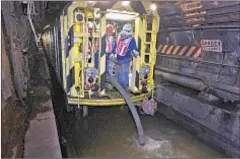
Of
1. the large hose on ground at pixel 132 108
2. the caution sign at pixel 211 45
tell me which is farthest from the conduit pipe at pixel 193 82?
the large hose on ground at pixel 132 108

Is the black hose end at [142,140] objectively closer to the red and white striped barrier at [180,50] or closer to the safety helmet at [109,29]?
the safety helmet at [109,29]

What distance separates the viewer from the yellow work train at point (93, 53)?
4.59 metres

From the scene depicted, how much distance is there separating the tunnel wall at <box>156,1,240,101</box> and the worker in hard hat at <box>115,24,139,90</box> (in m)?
1.33

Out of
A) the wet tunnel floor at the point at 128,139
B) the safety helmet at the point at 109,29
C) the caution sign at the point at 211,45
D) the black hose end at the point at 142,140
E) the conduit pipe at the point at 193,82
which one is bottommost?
the wet tunnel floor at the point at 128,139

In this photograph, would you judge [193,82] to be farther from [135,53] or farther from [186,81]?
[135,53]

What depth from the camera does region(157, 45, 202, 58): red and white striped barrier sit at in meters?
5.87

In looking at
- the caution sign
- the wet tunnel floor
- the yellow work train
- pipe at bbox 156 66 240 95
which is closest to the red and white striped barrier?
the caution sign

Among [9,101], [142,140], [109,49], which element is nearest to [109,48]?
[109,49]

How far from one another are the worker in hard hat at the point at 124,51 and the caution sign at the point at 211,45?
155 cm

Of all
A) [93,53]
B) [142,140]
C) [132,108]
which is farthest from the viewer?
[93,53]

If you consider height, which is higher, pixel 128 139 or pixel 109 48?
pixel 109 48

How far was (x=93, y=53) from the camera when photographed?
4895 millimetres

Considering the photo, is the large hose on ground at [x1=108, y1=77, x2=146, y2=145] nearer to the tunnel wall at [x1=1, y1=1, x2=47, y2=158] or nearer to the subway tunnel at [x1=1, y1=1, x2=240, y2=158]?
the subway tunnel at [x1=1, y1=1, x2=240, y2=158]

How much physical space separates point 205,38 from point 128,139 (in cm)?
281
